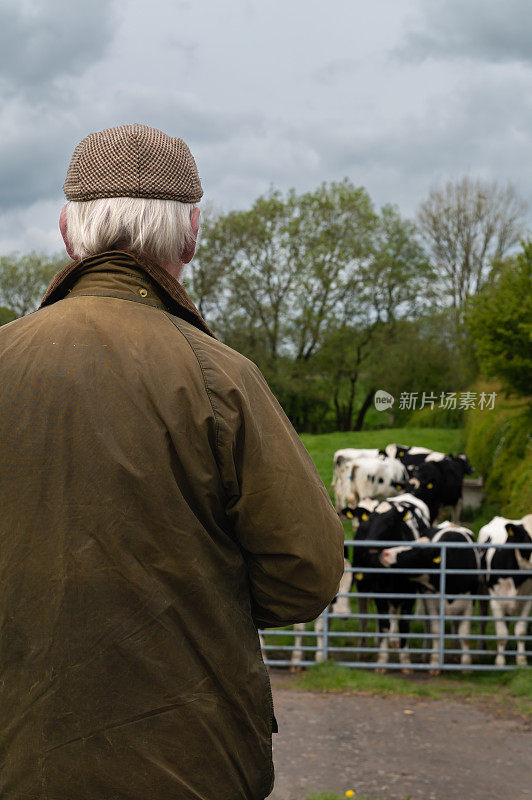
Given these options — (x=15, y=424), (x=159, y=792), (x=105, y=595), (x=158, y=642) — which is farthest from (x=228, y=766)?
(x=15, y=424)

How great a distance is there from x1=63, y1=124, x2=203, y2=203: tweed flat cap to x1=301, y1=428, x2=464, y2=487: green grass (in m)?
19.5

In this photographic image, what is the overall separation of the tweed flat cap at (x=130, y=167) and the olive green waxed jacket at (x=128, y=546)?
0.84ft

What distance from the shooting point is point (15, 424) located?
60.5 inches

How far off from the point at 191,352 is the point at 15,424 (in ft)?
1.13

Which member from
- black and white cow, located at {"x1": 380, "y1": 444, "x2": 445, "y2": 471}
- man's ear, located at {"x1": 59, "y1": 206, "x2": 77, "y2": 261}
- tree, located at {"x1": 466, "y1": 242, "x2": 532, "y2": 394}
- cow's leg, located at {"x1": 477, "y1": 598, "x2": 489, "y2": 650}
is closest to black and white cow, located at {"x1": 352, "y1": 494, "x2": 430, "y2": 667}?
cow's leg, located at {"x1": 477, "y1": 598, "x2": 489, "y2": 650}

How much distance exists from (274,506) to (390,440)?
72.3 feet

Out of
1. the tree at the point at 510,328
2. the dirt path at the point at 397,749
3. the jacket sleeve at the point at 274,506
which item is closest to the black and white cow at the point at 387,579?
the dirt path at the point at 397,749

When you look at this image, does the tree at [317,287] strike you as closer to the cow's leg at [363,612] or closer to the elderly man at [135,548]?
the cow's leg at [363,612]

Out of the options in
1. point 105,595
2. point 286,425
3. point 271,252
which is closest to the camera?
point 105,595

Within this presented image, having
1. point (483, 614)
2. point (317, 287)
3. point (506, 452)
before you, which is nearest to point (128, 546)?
point (483, 614)

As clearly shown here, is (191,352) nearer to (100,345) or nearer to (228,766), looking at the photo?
(100,345)

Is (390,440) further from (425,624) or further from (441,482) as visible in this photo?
(425,624)

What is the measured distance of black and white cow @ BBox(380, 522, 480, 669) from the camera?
8875 mm

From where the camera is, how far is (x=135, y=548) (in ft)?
4.96
